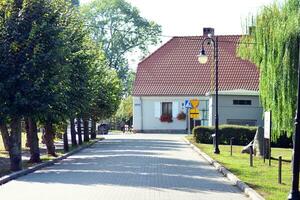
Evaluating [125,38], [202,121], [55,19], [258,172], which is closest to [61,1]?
[55,19]

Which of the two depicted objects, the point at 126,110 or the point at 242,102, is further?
the point at 126,110

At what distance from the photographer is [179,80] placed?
233 feet

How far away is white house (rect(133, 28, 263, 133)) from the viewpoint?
69.2 metres

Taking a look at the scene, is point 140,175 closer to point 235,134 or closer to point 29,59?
point 29,59

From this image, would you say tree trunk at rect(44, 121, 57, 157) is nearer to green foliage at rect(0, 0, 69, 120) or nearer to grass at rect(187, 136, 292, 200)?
green foliage at rect(0, 0, 69, 120)

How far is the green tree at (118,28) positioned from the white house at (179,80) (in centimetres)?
1351

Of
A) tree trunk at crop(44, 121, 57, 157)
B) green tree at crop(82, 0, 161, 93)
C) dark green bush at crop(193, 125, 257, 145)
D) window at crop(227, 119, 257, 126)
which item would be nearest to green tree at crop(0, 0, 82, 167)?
tree trunk at crop(44, 121, 57, 157)

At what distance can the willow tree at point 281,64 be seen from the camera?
24.3 metres

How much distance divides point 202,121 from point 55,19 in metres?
46.1

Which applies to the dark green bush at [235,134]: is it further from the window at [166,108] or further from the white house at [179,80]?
the window at [166,108]

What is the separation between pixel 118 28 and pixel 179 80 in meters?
19.5

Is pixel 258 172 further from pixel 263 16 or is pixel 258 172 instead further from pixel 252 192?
pixel 263 16

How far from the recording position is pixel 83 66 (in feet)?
102

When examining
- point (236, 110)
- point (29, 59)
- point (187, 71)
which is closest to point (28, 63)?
point (29, 59)
